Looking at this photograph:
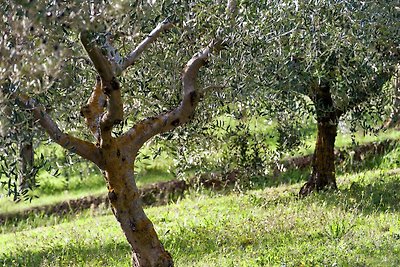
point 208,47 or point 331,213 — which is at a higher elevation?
point 208,47

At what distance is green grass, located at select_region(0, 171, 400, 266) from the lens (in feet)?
32.8

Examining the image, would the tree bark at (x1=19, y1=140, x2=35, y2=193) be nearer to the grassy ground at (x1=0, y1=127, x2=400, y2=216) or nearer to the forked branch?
the forked branch

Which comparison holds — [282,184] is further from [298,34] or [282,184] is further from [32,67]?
[32,67]

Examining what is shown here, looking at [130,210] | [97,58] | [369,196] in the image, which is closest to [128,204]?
[130,210]

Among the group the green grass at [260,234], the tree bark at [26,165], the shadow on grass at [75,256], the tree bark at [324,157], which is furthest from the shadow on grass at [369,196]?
the tree bark at [26,165]

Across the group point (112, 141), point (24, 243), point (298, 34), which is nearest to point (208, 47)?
point (298, 34)

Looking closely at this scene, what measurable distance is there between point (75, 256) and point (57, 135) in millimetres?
4953

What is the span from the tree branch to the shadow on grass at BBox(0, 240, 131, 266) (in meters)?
3.14

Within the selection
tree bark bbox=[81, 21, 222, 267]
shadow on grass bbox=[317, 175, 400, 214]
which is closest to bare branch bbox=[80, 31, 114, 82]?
tree bark bbox=[81, 21, 222, 267]

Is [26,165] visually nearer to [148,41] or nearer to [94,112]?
[94,112]

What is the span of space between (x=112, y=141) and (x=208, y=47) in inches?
62.8

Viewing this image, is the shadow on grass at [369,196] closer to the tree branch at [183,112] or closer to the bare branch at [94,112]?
the tree branch at [183,112]

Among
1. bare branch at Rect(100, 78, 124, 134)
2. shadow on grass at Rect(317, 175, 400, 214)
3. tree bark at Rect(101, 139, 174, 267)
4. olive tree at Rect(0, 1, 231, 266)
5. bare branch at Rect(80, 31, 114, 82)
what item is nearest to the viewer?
olive tree at Rect(0, 1, 231, 266)

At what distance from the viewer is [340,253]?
31.7 ft
